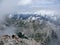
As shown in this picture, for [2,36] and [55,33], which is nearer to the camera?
[2,36]

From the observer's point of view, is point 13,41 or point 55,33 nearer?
point 13,41

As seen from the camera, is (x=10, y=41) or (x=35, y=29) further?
(x=35, y=29)

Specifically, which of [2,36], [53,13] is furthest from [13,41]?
[53,13]

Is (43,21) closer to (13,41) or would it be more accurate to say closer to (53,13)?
(53,13)

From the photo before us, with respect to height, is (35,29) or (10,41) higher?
(35,29)

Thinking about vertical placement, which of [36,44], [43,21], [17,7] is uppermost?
[17,7]

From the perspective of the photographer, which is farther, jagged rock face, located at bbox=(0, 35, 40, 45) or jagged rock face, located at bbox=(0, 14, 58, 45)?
jagged rock face, located at bbox=(0, 14, 58, 45)

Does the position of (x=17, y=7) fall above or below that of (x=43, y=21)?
above

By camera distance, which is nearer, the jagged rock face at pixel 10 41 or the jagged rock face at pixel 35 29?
the jagged rock face at pixel 10 41

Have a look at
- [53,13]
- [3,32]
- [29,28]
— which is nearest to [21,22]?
[29,28]
